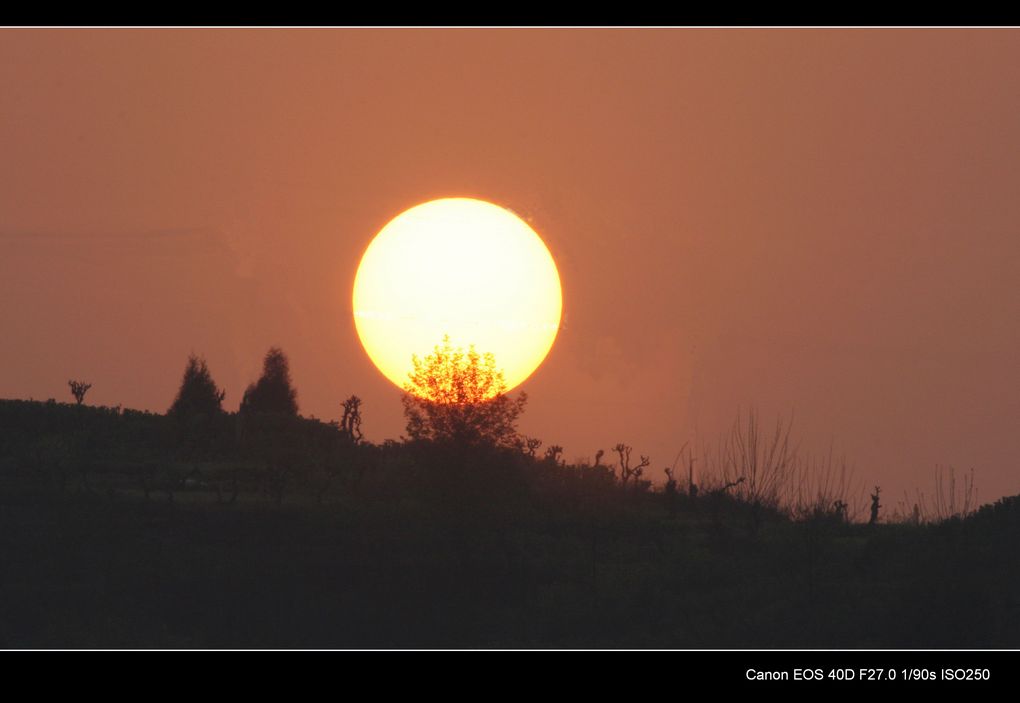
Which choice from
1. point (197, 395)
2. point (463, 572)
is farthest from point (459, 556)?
point (197, 395)

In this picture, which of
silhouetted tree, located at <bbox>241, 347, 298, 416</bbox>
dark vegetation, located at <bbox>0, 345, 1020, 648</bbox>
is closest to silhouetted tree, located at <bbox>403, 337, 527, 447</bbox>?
dark vegetation, located at <bbox>0, 345, 1020, 648</bbox>

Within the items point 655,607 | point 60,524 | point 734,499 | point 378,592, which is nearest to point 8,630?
point 60,524

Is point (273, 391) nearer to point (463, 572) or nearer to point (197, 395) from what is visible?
point (197, 395)

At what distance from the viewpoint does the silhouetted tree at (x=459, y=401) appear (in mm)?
47812

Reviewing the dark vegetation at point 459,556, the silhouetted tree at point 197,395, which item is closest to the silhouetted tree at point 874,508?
the dark vegetation at point 459,556

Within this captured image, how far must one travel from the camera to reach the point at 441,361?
49.5 metres

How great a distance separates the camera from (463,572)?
42.5m

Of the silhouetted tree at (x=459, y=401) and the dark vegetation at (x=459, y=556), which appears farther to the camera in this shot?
the silhouetted tree at (x=459, y=401)

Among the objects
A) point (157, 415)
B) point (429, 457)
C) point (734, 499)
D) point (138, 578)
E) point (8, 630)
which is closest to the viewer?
point (8, 630)

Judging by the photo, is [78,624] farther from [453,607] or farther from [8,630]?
[453,607]

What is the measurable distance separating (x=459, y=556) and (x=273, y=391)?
20.6 meters

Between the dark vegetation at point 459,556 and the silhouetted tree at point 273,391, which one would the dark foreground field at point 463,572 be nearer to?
the dark vegetation at point 459,556

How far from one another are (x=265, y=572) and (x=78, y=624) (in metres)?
5.52

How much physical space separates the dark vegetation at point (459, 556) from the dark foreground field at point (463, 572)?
7 centimetres
